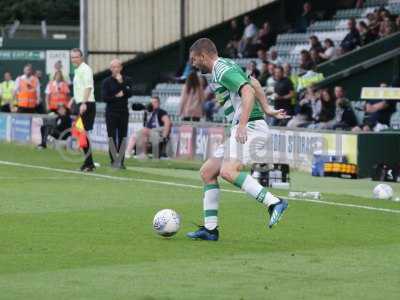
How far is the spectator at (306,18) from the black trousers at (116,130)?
40.8 ft

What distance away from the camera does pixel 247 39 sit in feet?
109

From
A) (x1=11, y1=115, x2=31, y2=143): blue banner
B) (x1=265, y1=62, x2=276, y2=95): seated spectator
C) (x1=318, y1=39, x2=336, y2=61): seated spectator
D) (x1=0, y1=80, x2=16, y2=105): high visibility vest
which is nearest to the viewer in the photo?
(x1=265, y1=62, x2=276, y2=95): seated spectator

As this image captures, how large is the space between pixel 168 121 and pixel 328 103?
3300 mm

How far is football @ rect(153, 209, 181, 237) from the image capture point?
469 inches

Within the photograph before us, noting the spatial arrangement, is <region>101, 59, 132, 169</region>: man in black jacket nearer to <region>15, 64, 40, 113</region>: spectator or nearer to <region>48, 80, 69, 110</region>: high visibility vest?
<region>48, 80, 69, 110</region>: high visibility vest

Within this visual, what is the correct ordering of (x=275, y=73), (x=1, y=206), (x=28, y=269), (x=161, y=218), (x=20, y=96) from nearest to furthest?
(x=28, y=269) < (x=161, y=218) < (x=1, y=206) < (x=275, y=73) < (x=20, y=96)

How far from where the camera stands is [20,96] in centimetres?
3350

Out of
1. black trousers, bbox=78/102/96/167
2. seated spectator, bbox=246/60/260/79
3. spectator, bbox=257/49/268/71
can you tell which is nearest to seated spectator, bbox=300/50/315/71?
seated spectator, bbox=246/60/260/79

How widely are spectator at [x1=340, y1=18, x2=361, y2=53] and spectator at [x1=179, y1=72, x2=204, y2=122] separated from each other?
369 centimetres

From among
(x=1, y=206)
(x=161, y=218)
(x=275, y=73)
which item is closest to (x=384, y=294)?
(x=161, y=218)

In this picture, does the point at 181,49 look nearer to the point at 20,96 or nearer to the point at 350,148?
the point at 20,96

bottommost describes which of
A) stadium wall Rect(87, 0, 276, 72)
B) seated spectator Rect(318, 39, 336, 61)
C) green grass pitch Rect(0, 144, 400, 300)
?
green grass pitch Rect(0, 144, 400, 300)

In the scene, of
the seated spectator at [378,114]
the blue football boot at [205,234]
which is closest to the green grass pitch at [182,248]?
the blue football boot at [205,234]

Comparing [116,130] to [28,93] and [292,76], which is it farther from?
[28,93]
